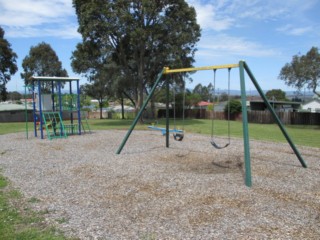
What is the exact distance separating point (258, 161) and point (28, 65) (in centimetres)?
5349

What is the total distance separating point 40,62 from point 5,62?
11616mm

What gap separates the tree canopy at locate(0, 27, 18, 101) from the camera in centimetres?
4459

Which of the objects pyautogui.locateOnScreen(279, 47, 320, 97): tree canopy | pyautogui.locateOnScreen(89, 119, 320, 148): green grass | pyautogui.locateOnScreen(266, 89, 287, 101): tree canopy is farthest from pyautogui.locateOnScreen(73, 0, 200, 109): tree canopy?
pyautogui.locateOnScreen(266, 89, 287, 101): tree canopy

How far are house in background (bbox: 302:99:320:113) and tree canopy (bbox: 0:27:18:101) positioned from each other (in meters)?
43.8

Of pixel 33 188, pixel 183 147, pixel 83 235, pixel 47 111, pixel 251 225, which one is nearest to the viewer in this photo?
pixel 83 235

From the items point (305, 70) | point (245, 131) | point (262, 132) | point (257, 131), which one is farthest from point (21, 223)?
point (305, 70)

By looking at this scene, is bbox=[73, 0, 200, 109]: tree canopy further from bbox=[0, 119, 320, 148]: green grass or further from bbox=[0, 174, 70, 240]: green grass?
bbox=[0, 174, 70, 240]: green grass

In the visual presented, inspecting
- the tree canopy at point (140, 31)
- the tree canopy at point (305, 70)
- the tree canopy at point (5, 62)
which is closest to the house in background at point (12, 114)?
the tree canopy at point (5, 62)

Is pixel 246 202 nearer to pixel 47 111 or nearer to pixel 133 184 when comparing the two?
pixel 133 184

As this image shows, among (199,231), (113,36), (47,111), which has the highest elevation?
(113,36)

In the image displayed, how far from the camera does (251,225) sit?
4.73 meters

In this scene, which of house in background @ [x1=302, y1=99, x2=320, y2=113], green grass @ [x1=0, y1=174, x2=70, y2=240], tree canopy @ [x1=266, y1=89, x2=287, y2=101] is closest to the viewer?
green grass @ [x1=0, y1=174, x2=70, y2=240]

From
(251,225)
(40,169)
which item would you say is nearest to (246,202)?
(251,225)

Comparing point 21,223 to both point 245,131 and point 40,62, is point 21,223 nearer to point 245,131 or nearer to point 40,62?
point 245,131
